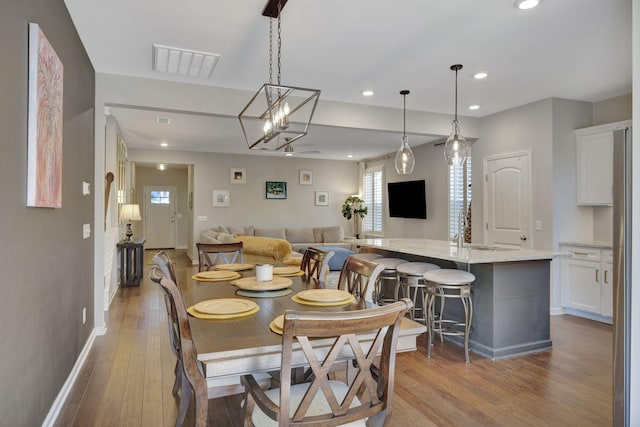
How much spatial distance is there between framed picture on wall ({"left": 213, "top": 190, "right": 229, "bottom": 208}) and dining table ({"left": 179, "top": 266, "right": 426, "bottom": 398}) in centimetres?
713

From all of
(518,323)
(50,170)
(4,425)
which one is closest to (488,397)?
(518,323)

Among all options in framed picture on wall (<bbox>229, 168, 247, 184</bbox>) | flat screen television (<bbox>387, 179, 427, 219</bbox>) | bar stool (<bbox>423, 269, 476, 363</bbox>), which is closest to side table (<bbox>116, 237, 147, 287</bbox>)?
framed picture on wall (<bbox>229, 168, 247, 184</bbox>)

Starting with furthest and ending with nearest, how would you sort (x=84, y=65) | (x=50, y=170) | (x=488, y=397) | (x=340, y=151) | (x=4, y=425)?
(x=340, y=151)
(x=84, y=65)
(x=488, y=397)
(x=50, y=170)
(x=4, y=425)

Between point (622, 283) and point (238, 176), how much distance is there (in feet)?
27.4

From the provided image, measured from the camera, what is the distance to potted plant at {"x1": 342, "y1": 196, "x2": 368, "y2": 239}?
990 centimetres

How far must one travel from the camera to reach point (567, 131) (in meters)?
4.80

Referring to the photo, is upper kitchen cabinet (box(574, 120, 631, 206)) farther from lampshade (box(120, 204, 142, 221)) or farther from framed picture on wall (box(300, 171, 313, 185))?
lampshade (box(120, 204, 142, 221))

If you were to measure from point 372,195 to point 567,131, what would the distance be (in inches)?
207

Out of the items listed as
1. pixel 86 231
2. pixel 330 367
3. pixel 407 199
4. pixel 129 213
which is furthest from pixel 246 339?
pixel 407 199

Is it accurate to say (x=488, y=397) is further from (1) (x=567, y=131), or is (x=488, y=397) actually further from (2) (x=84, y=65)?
(2) (x=84, y=65)

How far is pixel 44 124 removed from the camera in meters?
2.01

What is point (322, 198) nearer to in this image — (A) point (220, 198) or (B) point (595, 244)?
(A) point (220, 198)

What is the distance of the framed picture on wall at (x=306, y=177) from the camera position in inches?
394

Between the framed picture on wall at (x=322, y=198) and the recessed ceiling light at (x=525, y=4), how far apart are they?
7693mm
